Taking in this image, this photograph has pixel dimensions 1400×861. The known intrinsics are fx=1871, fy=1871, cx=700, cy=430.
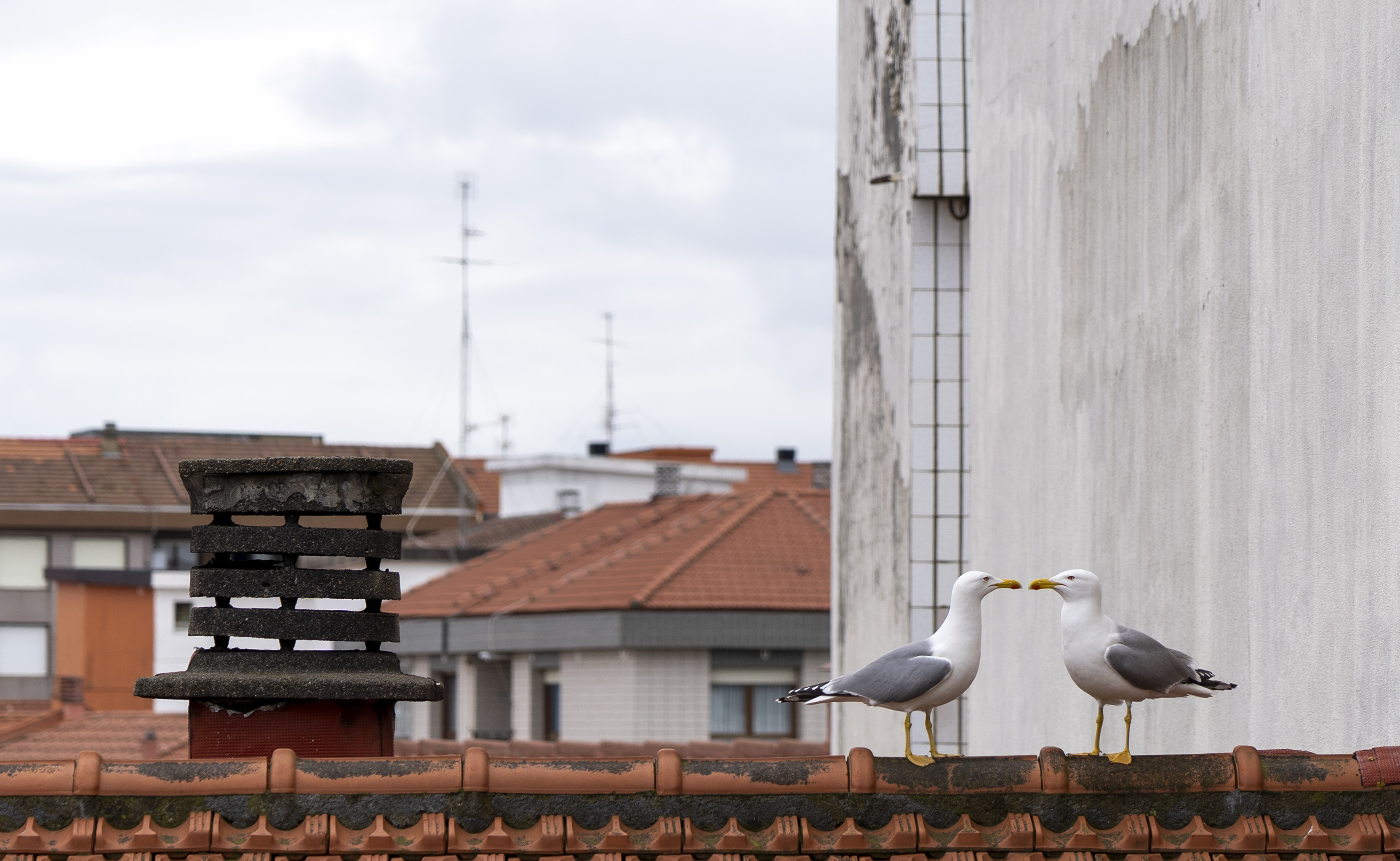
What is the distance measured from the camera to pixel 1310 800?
5266 mm

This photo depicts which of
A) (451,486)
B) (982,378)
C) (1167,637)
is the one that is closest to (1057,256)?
(982,378)

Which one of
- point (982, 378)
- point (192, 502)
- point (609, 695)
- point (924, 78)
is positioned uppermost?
point (924, 78)

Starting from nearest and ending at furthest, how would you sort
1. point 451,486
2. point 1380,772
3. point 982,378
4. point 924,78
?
point 1380,772, point 982,378, point 924,78, point 451,486

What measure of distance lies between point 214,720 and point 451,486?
53.6 m

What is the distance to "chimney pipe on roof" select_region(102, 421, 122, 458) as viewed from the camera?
59.5 meters

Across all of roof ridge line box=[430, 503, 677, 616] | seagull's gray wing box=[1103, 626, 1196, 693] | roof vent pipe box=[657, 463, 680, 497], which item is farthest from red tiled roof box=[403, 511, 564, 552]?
seagull's gray wing box=[1103, 626, 1196, 693]

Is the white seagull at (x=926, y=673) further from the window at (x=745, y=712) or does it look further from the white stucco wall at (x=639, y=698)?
the window at (x=745, y=712)

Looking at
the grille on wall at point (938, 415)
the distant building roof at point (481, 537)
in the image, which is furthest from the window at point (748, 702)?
the grille on wall at point (938, 415)

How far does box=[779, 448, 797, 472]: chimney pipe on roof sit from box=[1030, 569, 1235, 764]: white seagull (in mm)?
55091

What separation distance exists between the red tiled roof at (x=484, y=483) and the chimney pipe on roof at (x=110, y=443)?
10.9 m

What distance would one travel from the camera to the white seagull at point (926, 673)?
5.22m

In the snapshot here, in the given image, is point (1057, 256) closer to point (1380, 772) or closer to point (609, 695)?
point (1380, 772)

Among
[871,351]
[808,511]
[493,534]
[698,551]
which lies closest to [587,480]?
[493,534]

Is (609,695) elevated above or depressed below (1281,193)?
below
